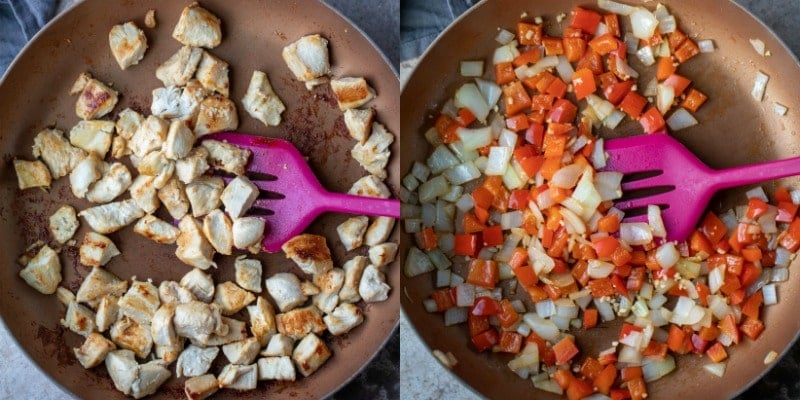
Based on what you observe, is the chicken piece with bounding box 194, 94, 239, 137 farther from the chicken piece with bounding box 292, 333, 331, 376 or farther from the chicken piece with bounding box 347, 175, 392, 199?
the chicken piece with bounding box 292, 333, 331, 376

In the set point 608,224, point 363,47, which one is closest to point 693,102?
point 608,224

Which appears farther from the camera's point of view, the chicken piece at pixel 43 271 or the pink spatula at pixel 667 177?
the chicken piece at pixel 43 271

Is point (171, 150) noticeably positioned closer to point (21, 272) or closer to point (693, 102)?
point (21, 272)

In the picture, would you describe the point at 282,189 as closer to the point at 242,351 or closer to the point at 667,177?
the point at 242,351

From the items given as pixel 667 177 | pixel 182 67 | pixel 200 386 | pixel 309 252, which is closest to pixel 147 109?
pixel 182 67

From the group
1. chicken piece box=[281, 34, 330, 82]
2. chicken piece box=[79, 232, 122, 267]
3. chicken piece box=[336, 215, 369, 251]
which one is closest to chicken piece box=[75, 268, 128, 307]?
chicken piece box=[79, 232, 122, 267]

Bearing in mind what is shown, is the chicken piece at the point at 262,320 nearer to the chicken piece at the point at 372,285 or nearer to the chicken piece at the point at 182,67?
the chicken piece at the point at 372,285

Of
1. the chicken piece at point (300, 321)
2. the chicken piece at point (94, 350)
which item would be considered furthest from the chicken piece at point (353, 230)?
the chicken piece at point (94, 350)
